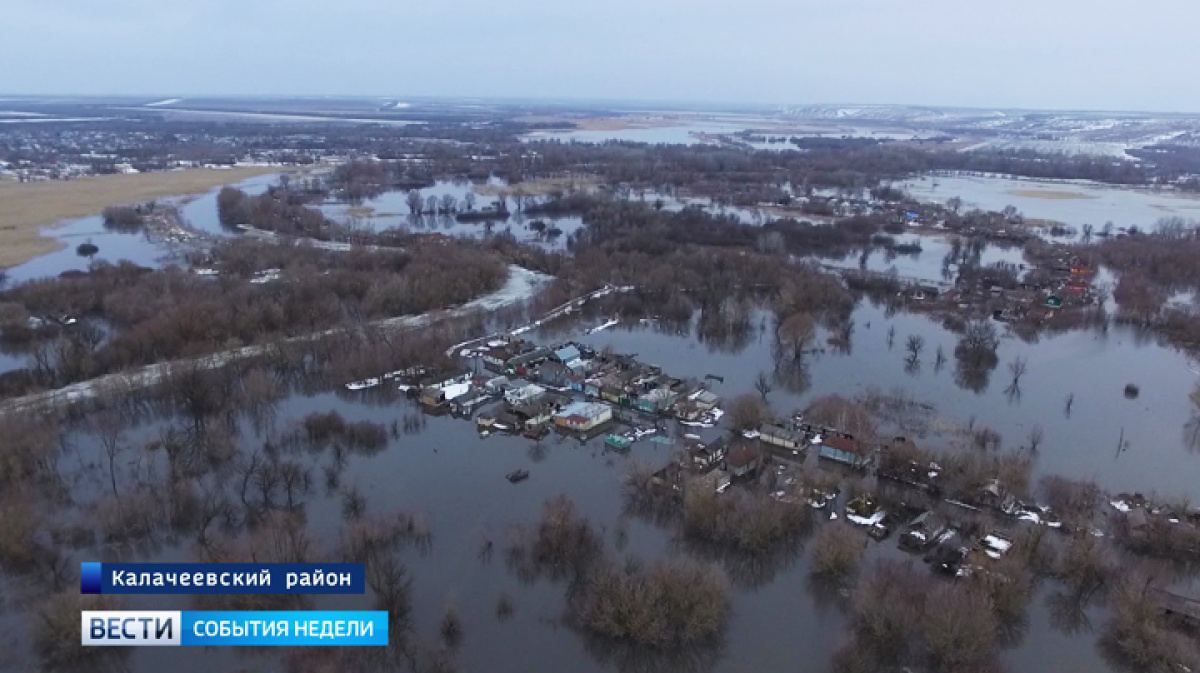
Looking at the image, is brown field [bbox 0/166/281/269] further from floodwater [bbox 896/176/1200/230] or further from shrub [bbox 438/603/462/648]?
floodwater [bbox 896/176/1200/230]

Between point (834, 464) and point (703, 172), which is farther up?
point (703, 172)

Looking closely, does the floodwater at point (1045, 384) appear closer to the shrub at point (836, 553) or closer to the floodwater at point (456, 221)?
the shrub at point (836, 553)

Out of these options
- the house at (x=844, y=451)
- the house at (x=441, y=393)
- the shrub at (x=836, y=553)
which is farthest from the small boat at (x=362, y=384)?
the shrub at (x=836, y=553)

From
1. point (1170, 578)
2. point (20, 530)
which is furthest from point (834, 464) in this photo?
point (20, 530)

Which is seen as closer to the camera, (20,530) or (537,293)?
(20,530)

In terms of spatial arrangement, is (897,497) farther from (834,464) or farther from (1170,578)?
(1170,578)

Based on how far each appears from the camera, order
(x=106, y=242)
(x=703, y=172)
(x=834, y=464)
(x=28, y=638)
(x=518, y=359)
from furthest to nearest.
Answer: (x=703, y=172) → (x=106, y=242) → (x=518, y=359) → (x=834, y=464) → (x=28, y=638)

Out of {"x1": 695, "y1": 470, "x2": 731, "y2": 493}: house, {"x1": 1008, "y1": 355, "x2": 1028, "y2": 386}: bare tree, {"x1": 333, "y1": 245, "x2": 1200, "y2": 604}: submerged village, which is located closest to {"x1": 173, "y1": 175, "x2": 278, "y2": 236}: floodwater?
{"x1": 333, "y1": 245, "x2": 1200, "y2": 604}: submerged village
